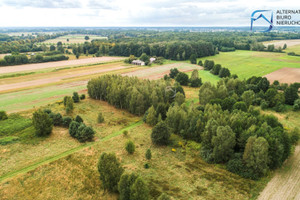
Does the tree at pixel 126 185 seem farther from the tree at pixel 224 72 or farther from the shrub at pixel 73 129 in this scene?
the tree at pixel 224 72

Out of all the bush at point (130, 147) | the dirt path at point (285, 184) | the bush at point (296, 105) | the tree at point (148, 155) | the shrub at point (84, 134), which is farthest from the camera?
the bush at point (296, 105)

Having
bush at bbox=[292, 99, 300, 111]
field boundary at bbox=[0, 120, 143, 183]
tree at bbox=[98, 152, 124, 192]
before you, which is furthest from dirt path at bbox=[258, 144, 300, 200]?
field boundary at bbox=[0, 120, 143, 183]

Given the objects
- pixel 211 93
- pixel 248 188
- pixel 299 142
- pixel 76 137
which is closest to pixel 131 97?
pixel 76 137

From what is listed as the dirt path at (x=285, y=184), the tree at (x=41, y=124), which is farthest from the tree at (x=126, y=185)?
the tree at (x=41, y=124)

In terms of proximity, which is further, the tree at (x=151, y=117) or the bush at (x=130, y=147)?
the tree at (x=151, y=117)

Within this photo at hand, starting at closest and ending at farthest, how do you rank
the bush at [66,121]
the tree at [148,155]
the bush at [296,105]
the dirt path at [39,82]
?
the tree at [148,155]
the bush at [66,121]
the bush at [296,105]
the dirt path at [39,82]

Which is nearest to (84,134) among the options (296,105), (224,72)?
(296,105)

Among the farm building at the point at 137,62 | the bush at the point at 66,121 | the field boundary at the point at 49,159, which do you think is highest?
the farm building at the point at 137,62
